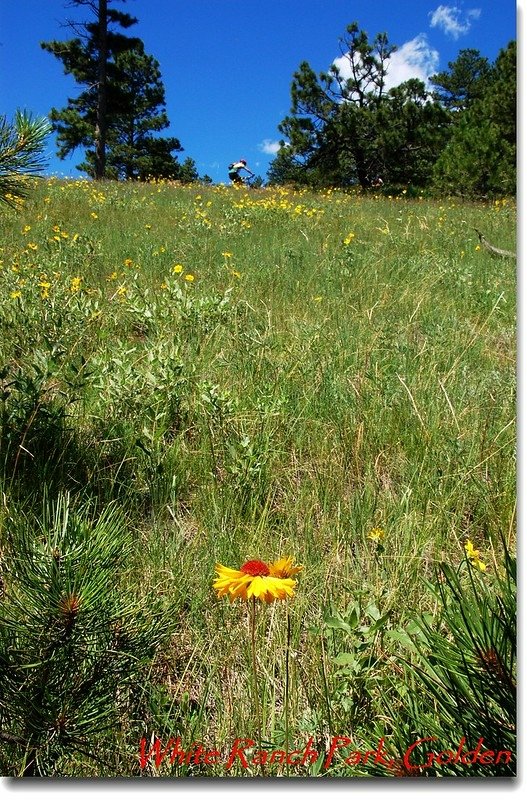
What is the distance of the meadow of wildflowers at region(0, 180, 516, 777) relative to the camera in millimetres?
1198

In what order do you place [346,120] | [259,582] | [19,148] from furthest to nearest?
→ [346,120], [19,148], [259,582]

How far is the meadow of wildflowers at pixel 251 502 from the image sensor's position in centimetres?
120

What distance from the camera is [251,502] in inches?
80.8

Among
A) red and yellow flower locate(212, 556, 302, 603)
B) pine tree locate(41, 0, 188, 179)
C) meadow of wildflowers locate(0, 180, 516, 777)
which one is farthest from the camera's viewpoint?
pine tree locate(41, 0, 188, 179)

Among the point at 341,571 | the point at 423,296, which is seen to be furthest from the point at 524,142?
the point at 423,296

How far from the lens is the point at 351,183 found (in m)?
4.84

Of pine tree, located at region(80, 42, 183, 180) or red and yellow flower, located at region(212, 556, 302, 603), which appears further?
pine tree, located at region(80, 42, 183, 180)

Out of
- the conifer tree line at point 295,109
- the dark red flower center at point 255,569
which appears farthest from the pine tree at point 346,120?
the dark red flower center at point 255,569

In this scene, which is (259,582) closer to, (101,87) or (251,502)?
(251,502)

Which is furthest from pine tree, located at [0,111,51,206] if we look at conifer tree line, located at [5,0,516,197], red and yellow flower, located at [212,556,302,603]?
red and yellow flower, located at [212,556,302,603]

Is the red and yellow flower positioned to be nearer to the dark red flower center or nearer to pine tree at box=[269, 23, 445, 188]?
the dark red flower center

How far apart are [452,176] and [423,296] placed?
371 inches

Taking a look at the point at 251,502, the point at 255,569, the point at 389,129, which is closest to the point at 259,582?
the point at 255,569

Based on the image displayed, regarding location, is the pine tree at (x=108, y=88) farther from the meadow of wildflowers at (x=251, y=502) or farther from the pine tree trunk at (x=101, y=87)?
the meadow of wildflowers at (x=251, y=502)
